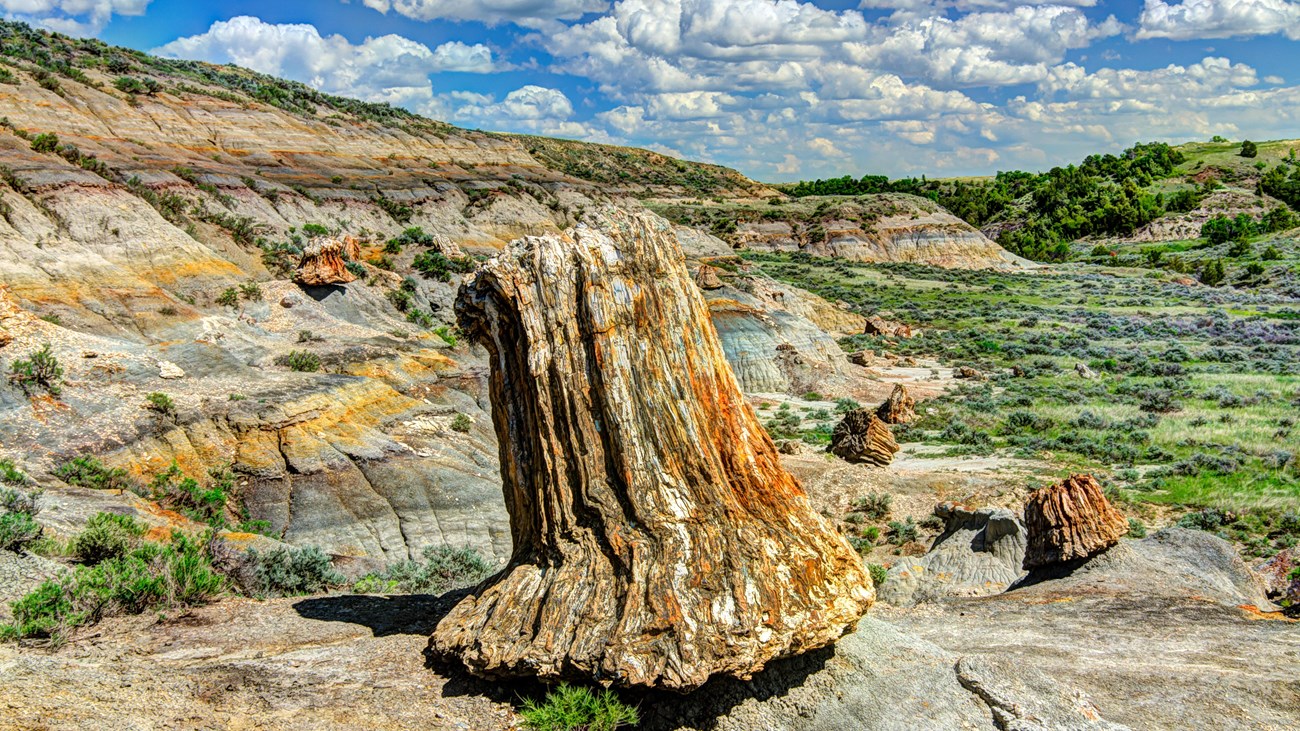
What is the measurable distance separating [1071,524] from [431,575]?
9975mm

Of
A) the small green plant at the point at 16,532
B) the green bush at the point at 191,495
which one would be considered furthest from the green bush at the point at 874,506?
the small green plant at the point at 16,532

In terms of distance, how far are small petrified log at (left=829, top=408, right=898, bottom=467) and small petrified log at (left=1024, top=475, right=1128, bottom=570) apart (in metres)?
9.37

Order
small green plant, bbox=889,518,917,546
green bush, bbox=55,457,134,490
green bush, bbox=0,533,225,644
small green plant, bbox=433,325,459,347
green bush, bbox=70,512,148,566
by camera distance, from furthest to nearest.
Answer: small green plant, bbox=433,325,459,347, small green plant, bbox=889,518,917,546, green bush, bbox=55,457,134,490, green bush, bbox=70,512,148,566, green bush, bbox=0,533,225,644

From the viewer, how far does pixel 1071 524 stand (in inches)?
502

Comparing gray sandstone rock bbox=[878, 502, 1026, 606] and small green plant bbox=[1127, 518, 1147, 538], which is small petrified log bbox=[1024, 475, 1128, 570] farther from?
small green plant bbox=[1127, 518, 1147, 538]

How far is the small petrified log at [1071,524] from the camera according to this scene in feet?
41.1

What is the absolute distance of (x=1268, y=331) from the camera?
147ft

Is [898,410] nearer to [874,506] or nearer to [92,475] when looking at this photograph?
[874,506]

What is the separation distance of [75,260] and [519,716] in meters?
21.8

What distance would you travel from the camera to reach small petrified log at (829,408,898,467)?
23219mm

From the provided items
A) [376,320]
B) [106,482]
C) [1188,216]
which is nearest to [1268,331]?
[376,320]

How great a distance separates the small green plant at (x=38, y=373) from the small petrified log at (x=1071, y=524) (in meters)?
18.0

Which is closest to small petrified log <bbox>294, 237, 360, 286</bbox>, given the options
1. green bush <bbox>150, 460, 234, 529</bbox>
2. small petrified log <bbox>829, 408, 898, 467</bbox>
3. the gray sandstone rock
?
green bush <bbox>150, 460, 234, 529</bbox>

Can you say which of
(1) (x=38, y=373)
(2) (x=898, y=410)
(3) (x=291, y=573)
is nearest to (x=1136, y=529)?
(2) (x=898, y=410)
